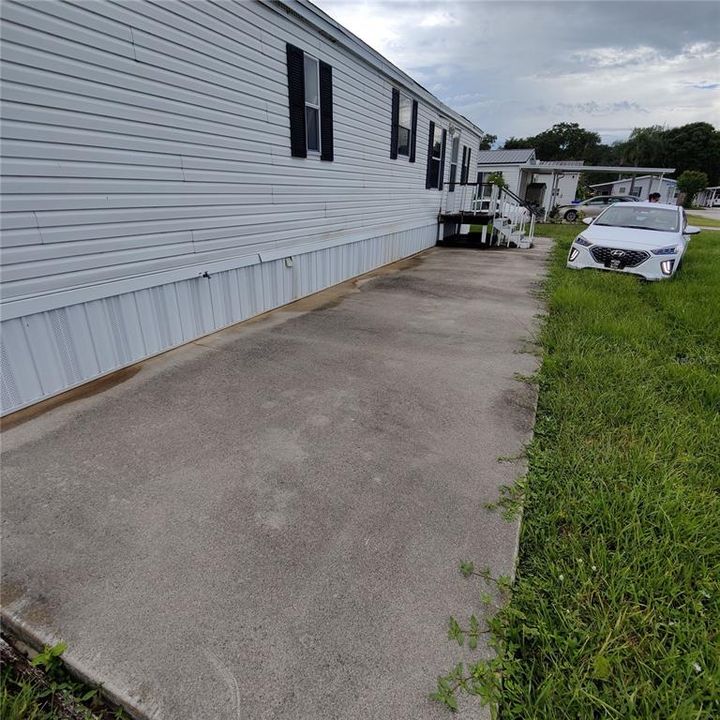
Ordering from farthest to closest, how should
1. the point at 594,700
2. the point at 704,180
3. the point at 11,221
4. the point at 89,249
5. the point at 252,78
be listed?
the point at 704,180, the point at 252,78, the point at 89,249, the point at 11,221, the point at 594,700

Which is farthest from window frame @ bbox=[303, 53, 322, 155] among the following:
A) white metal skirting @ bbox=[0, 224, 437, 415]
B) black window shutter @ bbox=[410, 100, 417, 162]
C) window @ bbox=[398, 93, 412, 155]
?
black window shutter @ bbox=[410, 100, 417, 162]

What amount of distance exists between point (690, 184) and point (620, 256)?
42207 mm

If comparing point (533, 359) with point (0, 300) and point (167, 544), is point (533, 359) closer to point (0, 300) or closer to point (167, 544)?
point (167, 544)

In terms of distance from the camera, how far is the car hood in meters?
7.02

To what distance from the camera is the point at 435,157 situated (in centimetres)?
1112

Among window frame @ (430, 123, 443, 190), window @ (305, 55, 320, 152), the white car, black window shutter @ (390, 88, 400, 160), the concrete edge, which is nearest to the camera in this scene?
the concrete edge

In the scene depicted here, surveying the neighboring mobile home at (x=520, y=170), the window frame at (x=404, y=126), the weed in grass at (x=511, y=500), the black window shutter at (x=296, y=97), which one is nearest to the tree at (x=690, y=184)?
the neighboring mobile home at (x=520, y=170)

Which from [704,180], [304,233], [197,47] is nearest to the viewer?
[197,47]

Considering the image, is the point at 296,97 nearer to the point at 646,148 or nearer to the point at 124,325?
the point at 124,325

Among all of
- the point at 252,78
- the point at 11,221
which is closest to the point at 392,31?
the point at 252,78

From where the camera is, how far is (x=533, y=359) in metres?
4.04

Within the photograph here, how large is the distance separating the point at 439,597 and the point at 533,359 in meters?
2.91

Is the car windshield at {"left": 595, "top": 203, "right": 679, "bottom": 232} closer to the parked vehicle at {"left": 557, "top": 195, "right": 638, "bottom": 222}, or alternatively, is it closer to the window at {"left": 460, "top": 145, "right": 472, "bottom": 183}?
the window at {"left": 460, "top": 145, "right": 472, "bottom": 183}

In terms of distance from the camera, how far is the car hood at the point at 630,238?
7023mm
